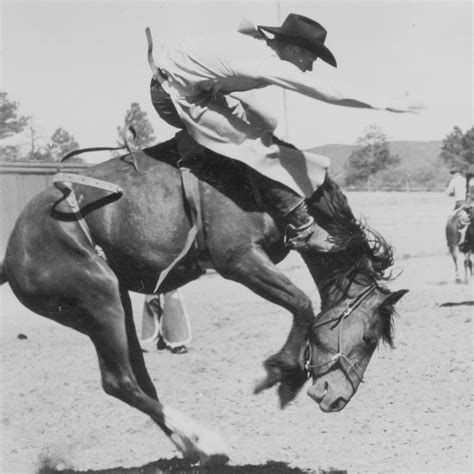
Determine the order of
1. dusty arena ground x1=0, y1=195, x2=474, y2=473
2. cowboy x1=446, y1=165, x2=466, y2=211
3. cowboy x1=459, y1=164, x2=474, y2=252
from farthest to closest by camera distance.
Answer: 1. cowboy x1=446, y1=165, x2=466, y2=211
2. cowboy x1=459, y1=164, x2=474, y2=252
3. dusty arena ground x1=0, y1=195, x2=474, y2=473

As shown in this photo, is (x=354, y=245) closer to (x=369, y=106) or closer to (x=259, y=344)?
(x=369, y=106)

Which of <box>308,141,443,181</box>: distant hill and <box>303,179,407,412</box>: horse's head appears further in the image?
<box>308,141,443,181</box>: distant hill

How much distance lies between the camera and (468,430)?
18.7 feet

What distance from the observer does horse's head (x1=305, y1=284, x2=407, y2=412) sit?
4504mm

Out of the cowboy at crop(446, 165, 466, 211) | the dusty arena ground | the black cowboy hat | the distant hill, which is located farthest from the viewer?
the distant hill

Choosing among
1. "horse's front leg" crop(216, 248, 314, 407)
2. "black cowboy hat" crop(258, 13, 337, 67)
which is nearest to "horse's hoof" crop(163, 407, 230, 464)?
"horse's front leg" crop(216, 248, 314, 407)

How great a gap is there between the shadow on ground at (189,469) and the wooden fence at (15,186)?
359 inches

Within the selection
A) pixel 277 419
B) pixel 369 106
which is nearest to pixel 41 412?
pixel 277 419

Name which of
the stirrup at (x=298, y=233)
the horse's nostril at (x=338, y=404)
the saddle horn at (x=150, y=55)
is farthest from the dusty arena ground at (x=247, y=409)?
the saddle horn at (x=150, y=55)

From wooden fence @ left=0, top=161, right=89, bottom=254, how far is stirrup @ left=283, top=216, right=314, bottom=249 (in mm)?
10116

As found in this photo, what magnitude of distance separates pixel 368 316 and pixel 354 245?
15.8 inches

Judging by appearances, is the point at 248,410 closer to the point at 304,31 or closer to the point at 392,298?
the point at 392,298

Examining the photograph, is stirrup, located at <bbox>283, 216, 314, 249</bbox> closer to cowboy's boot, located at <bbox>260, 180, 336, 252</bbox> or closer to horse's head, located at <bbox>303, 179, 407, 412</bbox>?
cowboy's boot, located at <bbox>260, 180, 336, 252</bbox>

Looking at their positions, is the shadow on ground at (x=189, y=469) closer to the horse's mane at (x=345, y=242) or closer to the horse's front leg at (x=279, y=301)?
the horse's front leg at (x=279, y=301)
